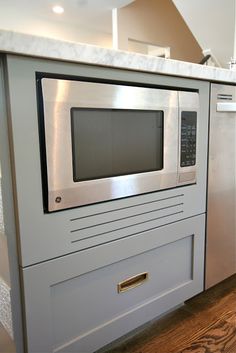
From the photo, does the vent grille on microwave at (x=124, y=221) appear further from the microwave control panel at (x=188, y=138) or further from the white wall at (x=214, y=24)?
the white wall at (x=214, y=24)

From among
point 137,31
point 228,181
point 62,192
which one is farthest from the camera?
point 137,31

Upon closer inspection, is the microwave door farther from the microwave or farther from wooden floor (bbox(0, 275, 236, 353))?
wooden floor (bbox(0, 275, 236, 353))

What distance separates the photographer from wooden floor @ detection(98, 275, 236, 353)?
97 cm

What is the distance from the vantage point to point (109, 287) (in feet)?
2.83

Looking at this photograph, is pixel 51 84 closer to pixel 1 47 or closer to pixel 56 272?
pixel 1 47

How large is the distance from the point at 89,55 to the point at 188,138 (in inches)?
18.2

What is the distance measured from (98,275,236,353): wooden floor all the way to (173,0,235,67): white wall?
47.9 inches

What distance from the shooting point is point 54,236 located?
2.35 ft

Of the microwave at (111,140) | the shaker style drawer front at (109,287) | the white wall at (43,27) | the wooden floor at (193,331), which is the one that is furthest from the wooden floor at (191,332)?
the white wall at (43,27)

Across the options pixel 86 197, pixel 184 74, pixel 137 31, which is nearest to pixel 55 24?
pixel 137 31

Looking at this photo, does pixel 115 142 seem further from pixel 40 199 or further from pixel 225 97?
pixel 225 97

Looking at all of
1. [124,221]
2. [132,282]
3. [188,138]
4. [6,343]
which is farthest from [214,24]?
[6,343]

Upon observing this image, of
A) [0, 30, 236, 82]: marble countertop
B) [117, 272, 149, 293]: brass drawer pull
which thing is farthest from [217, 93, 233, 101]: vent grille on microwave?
[117, 272, 149, 293]: brass drawer pull

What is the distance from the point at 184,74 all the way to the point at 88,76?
0.37m
